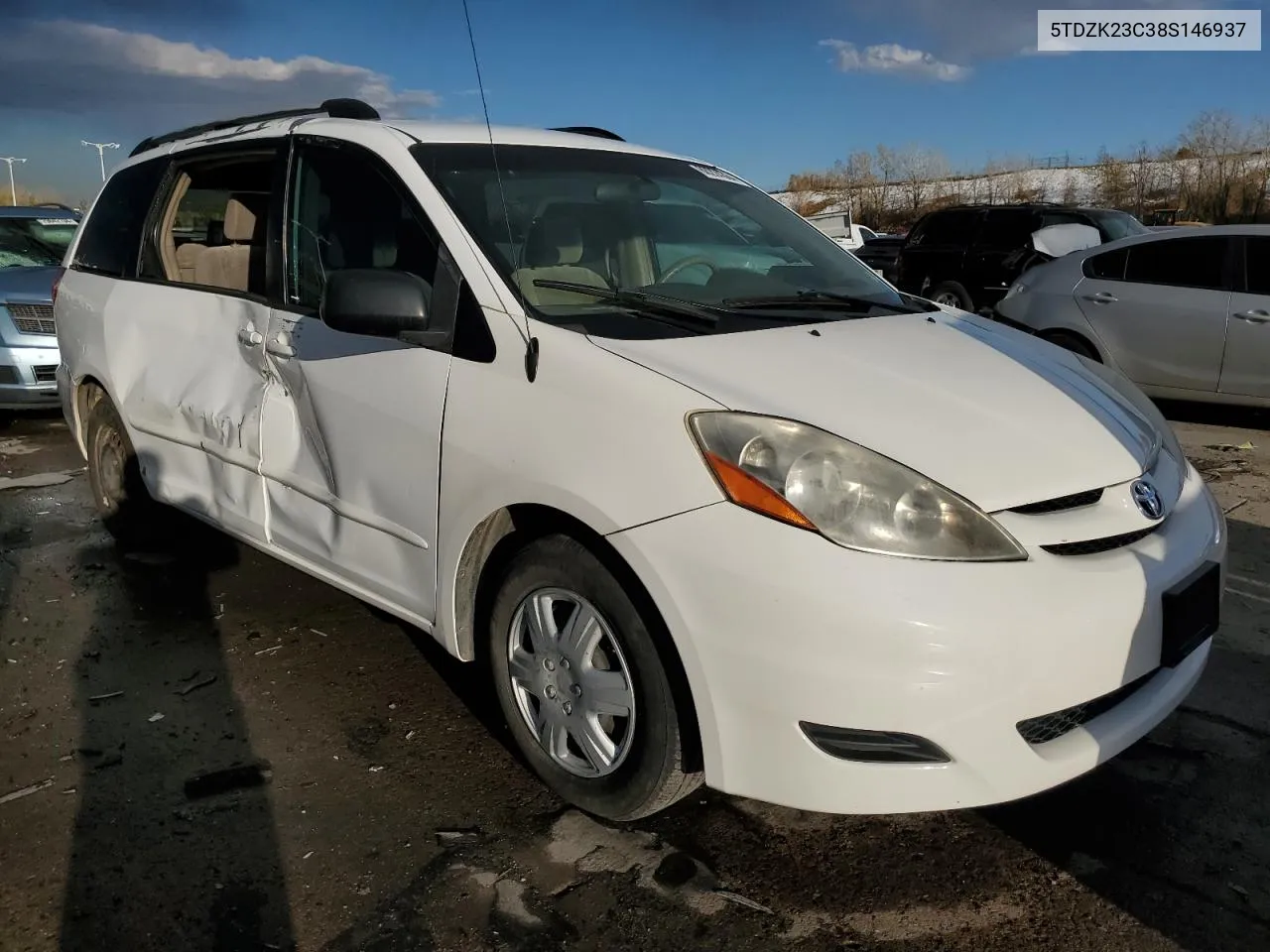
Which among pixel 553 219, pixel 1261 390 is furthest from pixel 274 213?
pixel 1261 390

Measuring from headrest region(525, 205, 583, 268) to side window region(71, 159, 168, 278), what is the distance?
216cm

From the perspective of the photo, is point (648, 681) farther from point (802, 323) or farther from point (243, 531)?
point (243, 531)

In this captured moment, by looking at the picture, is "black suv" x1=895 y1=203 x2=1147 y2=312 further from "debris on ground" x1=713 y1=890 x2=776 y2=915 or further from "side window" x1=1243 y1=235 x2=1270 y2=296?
"debris on ground" x1=713 y1=890 x2=776 y2=915

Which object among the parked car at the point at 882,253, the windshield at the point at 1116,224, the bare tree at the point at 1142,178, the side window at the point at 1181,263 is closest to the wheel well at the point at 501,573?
the side window at the point at 1181,263

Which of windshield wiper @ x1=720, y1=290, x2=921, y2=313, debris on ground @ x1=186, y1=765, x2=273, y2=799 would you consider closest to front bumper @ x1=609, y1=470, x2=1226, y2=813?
windshield wiper @ x1=720, y1=290, x2=921, y2=313

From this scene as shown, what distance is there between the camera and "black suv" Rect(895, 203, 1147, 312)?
11.1 m

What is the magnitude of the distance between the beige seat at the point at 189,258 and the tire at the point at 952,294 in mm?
9241

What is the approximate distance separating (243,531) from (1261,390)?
6.61 meters

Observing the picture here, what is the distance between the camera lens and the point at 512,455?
8.14 feet

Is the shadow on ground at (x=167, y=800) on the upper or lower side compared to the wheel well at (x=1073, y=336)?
lower

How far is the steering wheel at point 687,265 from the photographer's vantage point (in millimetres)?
3248

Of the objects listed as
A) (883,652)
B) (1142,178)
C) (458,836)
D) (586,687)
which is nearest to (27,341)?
(458,836)

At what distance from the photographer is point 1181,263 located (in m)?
7.38

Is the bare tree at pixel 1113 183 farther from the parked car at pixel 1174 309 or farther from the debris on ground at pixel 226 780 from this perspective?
the debris on ground at pixel 226 780
